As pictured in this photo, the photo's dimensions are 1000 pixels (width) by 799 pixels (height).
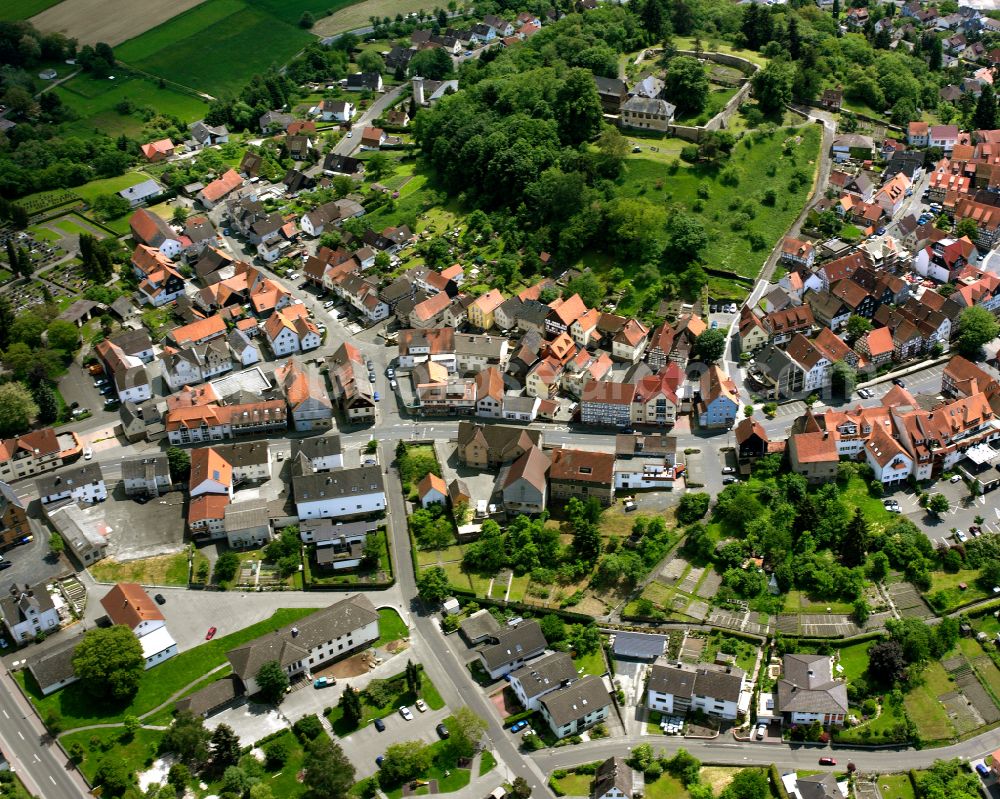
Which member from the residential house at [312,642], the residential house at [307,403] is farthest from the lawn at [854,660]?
the residential house at [307,403]

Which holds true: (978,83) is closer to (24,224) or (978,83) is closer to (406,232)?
(406,232)

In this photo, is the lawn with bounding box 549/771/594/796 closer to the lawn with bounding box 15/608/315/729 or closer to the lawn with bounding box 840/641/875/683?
the lawn with bounding box 840/641/875/683

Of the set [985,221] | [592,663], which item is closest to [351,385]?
[592,663]

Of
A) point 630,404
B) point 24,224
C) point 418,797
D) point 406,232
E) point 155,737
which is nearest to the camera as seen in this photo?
point 418,797

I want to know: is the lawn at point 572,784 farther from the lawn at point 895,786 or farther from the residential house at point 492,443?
the residential house at point 492,443

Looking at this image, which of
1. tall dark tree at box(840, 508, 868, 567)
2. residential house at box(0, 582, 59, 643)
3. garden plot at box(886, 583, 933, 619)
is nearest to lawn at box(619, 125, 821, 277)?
tall dark tree at box(840, 508, 868, 567)

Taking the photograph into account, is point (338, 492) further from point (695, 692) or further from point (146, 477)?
point (695, 692)

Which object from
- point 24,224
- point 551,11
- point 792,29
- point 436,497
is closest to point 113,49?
point 24,224
